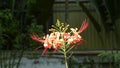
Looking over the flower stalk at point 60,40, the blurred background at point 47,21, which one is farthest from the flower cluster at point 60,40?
the blurred background at point 47,21

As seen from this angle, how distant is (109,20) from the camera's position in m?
7.66

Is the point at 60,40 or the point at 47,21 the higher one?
the point at 47,21

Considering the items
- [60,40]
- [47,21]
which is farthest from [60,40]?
[47,21]

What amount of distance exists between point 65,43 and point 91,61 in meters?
4.67

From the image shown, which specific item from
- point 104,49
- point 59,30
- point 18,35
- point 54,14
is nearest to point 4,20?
point 18,35

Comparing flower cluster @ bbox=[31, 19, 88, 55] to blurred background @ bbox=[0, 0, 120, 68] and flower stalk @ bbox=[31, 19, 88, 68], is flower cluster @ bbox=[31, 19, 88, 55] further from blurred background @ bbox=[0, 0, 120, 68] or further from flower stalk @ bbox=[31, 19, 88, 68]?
blurred background @ bbox=[0, 0, 120, 68]

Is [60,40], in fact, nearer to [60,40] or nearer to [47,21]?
[60,40]

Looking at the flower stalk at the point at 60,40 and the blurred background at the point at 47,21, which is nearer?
the flower stalk at the point at 60,40

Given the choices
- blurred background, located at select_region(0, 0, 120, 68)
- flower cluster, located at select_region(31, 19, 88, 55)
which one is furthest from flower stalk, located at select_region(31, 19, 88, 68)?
blurred background, located at select_region(0, 0, 120, 68)

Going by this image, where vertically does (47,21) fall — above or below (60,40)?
above

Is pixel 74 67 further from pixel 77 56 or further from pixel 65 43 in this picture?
pixel 65 43

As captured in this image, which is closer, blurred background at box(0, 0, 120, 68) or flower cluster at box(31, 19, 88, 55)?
flower cluster at box(31, 19, 88, 55)

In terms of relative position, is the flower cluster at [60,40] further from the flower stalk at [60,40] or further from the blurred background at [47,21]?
the blurred background at [47,21]

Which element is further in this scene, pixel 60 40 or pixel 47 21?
pixel 47 21
